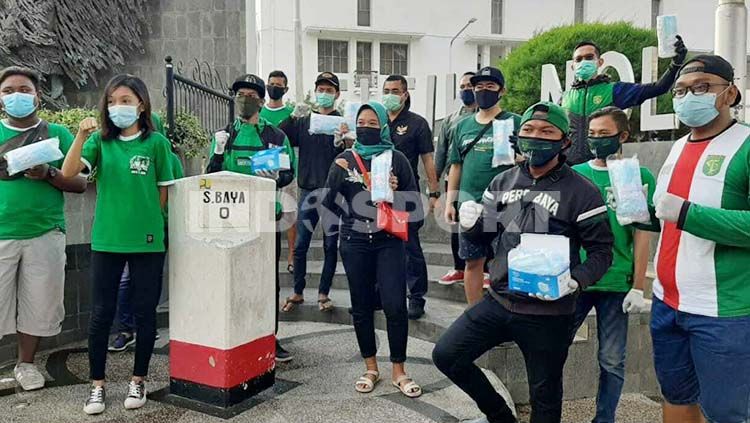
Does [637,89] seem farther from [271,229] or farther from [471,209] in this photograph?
[271,229]

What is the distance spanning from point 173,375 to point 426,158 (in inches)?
108

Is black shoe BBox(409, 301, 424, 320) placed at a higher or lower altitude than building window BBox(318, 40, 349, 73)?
lower

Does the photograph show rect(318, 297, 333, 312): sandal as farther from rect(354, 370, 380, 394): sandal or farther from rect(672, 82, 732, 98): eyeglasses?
rect(672, 82, 732, 98): eyeglasses

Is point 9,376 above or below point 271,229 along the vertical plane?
below

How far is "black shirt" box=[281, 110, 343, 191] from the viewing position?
224 inches

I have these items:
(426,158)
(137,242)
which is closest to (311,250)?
(426,158)

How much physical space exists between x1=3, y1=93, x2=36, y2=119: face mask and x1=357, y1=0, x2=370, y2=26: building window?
90.6 ft

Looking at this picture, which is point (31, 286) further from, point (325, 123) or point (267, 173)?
point (325, 123)

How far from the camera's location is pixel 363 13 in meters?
30.5

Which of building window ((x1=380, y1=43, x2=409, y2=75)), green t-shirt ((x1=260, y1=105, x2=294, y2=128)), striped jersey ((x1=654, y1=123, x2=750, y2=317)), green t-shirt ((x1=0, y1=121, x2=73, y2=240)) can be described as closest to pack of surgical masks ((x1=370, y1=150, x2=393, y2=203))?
striped jersey ((x1=654, y1=123, x2=750, y2=317))

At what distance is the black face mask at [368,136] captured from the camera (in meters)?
4.16

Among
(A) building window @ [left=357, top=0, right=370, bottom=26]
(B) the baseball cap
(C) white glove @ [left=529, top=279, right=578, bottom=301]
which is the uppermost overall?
(A) building window @ [left=357, top=0, right=370, bottom=26]

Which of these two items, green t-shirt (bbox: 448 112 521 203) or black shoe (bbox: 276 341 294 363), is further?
black shoe (bbox: 276 341 294 363)

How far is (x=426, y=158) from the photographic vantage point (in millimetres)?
5316
